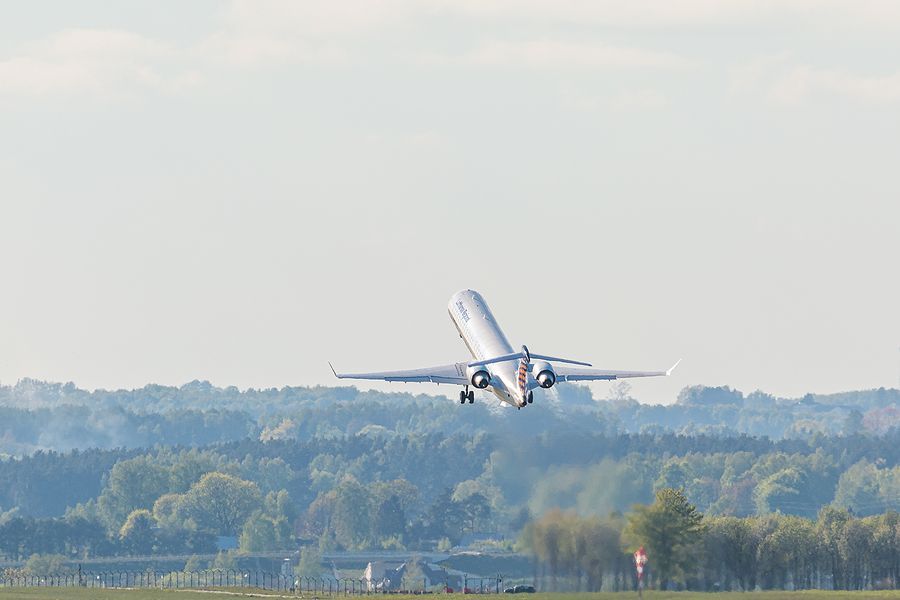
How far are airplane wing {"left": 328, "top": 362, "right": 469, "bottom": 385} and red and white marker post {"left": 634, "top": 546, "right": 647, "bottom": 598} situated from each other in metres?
21.2

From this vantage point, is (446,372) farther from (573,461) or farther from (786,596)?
(786,596)

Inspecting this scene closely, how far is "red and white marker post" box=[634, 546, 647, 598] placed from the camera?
544ft

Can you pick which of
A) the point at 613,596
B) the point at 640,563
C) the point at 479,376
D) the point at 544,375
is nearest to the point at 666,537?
the point at 613,596

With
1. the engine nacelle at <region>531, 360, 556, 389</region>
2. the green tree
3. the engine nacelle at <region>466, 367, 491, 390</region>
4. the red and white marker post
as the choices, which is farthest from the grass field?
the engine nacelle at <region>466, 367, 491, 390</region>

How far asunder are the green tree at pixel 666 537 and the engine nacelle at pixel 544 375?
40.2ft

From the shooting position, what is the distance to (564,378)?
190 metres

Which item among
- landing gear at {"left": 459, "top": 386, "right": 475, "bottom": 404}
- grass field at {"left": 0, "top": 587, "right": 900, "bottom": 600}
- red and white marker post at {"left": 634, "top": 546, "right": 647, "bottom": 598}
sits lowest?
grass field at {"left": 0, "top": 587, "right": 900, "bottom": 600}

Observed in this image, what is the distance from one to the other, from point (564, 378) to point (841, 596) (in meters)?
28.5

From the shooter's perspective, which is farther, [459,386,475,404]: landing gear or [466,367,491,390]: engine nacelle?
[459,386,475,404]: landing gear

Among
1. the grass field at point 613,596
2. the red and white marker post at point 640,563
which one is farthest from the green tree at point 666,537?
the grass field at point 613,596

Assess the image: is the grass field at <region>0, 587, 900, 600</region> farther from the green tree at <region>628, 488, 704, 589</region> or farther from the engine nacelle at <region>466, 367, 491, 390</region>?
the engine nacelle at <region>466, 367, 491, 390</region>

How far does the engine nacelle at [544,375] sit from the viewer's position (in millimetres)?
182750

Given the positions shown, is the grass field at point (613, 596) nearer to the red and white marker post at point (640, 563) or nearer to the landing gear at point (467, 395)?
the red and white marker post at point (640, 563)

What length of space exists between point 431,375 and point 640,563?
109ft
